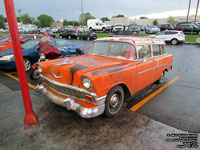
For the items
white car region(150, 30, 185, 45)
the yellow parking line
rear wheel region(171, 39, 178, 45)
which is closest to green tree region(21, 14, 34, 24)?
A: white car region(150, 30, 185, 45)

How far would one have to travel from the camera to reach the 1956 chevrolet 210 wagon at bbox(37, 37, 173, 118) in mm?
2854

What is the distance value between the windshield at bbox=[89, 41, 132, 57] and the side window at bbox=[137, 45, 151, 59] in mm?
308

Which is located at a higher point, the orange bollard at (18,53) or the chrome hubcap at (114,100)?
the orange bollard at (18,53)

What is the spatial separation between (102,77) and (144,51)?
6.28ft

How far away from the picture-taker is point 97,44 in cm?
457

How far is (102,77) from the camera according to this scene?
2830mm

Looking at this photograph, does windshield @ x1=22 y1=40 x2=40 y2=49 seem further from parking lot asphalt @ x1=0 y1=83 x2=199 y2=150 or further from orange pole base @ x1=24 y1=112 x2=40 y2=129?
orange pole base @ x1=24 y1=112 x2=40 y2=129

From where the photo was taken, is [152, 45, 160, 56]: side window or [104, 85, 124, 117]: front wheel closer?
[104, 85, 124, 117]: front wheel

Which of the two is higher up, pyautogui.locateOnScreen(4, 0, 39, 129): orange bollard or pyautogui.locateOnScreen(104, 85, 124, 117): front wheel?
pyautogui.locateOnScreen(4, 0, 39, 129): orange bollard

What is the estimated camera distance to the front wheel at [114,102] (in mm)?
3141

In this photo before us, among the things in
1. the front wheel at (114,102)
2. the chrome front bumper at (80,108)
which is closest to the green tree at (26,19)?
the chrome front bumper at (80,108)

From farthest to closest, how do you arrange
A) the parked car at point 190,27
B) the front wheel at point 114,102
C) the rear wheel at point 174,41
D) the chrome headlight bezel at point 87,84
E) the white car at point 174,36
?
1. the parked car at point 190,27
2. the rear wheel at point 174,41
3. the white car at point 174,36
4. the front wheel at point 114,102
5. the chrome headlight bezel at point 87,84

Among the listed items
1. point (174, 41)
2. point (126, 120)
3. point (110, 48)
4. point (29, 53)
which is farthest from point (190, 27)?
point (126, 120)

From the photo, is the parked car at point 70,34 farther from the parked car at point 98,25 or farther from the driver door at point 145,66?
the driver door at point 145,66
